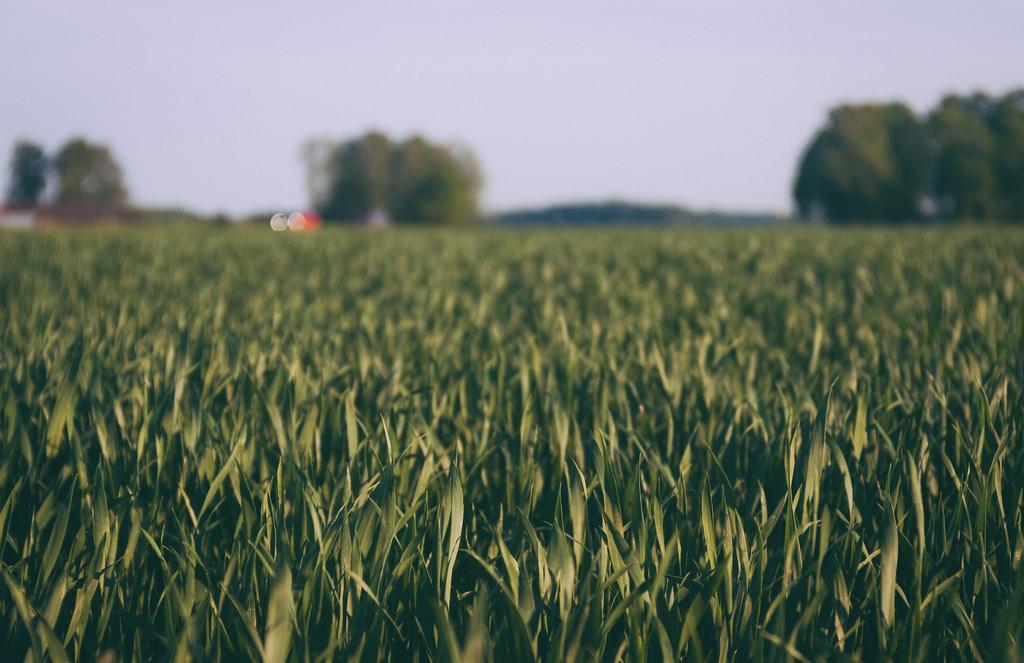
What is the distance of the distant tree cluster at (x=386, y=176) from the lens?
298 feet

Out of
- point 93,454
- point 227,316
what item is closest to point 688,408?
point 93,454

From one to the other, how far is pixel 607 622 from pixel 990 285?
19.9 ft

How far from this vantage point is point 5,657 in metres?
1.32

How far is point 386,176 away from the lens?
10144 centimetres

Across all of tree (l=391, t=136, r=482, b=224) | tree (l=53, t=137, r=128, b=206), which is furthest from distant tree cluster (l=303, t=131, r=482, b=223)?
tree (l=53, t=137, r=128, b=206)

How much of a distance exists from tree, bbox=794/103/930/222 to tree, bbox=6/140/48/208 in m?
91.2

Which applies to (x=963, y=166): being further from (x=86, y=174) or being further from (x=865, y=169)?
(x=86, y=174)

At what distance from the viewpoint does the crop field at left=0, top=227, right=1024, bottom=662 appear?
128cm

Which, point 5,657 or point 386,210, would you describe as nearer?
point 5,657

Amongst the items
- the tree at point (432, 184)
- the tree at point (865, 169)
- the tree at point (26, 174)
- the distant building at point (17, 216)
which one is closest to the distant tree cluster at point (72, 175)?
the tree at point (26, 174)

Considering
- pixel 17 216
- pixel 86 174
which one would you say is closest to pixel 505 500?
pixel 17 216

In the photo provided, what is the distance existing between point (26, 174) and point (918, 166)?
10202 centimetres

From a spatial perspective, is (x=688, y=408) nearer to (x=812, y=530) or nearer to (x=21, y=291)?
(x=812, y=530)

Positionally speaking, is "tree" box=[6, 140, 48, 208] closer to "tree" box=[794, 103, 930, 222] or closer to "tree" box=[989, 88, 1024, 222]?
"tree" box=[794, 103, 930, 222]
